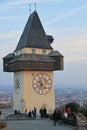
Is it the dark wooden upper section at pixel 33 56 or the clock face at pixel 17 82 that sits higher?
the dark wooden upper section at pixel 33 56

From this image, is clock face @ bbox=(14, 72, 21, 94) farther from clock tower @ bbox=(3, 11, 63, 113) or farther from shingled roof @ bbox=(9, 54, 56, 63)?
shingled roof @ bbox=(9, 54, 56, 63)

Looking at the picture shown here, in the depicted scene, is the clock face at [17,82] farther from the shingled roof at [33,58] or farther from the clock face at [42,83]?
the clock face at [42,83]

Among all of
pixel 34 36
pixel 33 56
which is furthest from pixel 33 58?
pixel 34 36

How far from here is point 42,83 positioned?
141ft

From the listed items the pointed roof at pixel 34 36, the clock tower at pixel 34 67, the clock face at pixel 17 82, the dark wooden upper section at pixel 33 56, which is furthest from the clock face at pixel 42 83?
the pointed roof at pixel 34 36

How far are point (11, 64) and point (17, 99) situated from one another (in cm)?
412

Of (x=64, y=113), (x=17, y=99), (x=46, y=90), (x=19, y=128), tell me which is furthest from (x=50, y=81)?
(x=19, y=128)

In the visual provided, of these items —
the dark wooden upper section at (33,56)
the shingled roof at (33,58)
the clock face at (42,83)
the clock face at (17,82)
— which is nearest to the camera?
the shingled roof at (33,58)

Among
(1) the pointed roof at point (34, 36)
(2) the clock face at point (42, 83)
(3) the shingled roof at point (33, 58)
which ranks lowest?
(2) the clock face at point (42, 83)

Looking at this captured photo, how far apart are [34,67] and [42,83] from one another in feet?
6.90

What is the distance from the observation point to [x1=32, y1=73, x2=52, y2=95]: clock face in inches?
1673

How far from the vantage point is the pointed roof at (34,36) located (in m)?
43.6

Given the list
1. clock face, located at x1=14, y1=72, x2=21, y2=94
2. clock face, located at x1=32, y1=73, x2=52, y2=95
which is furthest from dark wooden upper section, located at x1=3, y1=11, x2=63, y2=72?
clock face, located at x1=32, y1=73, x2=52, y2=95

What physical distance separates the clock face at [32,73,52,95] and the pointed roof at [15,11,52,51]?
A: 3.29 metres
